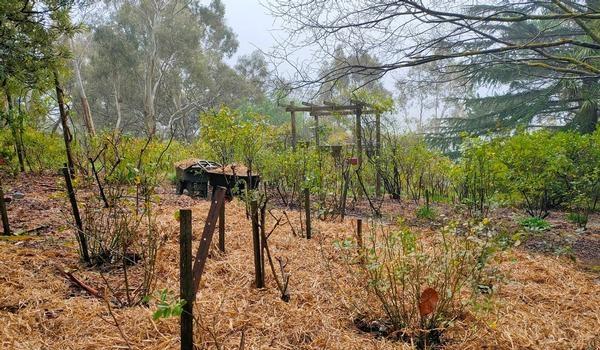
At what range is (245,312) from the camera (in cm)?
217

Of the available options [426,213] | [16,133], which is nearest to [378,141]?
[426,213]

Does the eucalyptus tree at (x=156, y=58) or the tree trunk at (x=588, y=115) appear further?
the eucalyptus tree at (x=156, y=58)

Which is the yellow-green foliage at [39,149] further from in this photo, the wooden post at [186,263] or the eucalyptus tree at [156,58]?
the eucalyptus tree at [156,58]

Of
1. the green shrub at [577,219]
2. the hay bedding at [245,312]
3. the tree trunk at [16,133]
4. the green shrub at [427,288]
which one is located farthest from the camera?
the tree trunk at [16,133]

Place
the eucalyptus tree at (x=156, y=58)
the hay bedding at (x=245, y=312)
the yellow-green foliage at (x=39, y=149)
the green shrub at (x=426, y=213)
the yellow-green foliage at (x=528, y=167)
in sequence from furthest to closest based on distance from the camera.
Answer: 1. the eucalyptus tree at (x=156, y=58)
2. the yellow-green foliage at (x=39, y=149)
3. the green shrub at (x=426, y=213)
4. the yellow-green foliage at (x=528, y=167)
5. the hay bedding at (x=245, y=312)

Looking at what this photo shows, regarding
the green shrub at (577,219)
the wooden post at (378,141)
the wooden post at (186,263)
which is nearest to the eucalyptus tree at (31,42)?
the wooden post at (186,263)

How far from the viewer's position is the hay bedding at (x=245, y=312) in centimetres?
189

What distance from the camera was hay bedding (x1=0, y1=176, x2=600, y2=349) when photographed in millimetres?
1887

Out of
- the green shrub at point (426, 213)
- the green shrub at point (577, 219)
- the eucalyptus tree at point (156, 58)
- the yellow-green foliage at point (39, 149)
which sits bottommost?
the green shrub at point (577, 219)

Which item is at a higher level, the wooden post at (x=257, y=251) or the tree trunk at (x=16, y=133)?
the tree trunk at (x=16, y=133)

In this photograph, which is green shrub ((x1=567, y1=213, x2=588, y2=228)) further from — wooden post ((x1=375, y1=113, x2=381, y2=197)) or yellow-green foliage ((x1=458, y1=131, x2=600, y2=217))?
wooden post ((x1=375, y1=113, x2=381, y2=197))

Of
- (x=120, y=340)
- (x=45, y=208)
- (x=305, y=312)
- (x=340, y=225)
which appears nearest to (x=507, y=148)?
(x=340, y=225)

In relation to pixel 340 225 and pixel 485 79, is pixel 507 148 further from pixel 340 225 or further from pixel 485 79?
pixel 485 79

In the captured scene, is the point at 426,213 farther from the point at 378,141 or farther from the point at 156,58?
the point at 156,58
